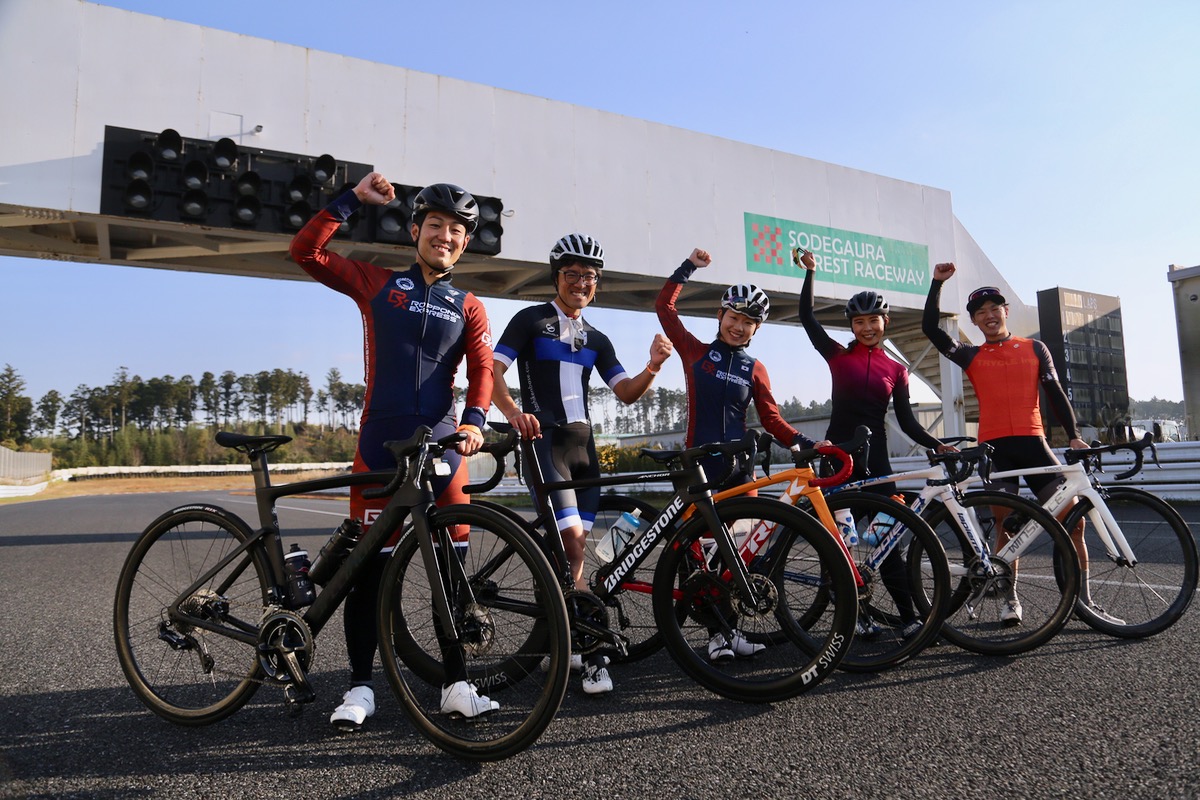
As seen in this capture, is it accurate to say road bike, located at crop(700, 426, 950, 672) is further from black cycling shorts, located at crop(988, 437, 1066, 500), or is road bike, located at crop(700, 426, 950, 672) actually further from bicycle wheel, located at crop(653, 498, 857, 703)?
black cycling shorts, located at crop(988, 437, 1066, 500)

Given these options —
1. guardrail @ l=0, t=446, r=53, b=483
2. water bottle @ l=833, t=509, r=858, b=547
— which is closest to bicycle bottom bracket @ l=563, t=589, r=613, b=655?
water bottle @ l=833, t=509, r=858, b=547

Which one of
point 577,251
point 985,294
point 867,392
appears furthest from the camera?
point 985,294

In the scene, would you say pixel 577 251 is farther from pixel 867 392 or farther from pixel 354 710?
pixel 354 710

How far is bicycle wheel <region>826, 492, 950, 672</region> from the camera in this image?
11.1 ft

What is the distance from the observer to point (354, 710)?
2711 mm

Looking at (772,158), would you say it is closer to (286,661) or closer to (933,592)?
(933,592)

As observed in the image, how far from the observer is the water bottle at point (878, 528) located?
144 inches

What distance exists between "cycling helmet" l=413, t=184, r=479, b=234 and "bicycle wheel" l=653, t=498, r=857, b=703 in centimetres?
169

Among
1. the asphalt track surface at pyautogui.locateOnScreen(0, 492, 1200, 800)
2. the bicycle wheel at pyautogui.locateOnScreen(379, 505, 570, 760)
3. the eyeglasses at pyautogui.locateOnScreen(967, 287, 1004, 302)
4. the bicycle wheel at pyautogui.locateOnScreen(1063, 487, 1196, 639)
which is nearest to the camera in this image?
the asphalt track surface at pyautogui.locateOnScreen(0, 492, 1200, 800)

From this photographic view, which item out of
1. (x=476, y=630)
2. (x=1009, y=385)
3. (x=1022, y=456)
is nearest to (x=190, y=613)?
(x=476, y=630)

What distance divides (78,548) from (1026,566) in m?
11.1

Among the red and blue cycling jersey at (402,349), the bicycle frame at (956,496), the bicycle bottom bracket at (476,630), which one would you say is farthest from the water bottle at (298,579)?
the bicycle frame at (956,496)

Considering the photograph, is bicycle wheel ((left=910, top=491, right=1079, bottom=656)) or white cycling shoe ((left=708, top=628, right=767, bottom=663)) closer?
white cycling shoe ((left=708, top=628, right=767, bottom=663))

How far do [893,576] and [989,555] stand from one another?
60 centimetres
